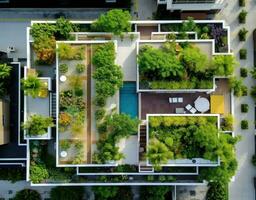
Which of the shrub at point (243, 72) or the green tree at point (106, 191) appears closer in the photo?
the green tree at point (106, 191)

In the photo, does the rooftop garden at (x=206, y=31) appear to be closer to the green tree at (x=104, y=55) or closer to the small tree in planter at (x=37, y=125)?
the green tree at (x=104, y=55)

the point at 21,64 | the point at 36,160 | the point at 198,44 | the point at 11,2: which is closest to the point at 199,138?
the point at 198,44

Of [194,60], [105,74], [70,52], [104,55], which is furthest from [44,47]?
[194,60]

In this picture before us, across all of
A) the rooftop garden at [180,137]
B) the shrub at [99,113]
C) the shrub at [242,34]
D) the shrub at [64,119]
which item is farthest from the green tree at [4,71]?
the shrub at [242,34]

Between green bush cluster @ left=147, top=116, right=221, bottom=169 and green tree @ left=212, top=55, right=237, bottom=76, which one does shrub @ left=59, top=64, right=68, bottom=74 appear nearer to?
green bush cluster @ left=147, top=116, right=221, bottom=169

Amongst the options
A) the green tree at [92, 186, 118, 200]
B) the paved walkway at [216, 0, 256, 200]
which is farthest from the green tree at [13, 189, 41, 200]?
the paved walkway at [216, 0, 256, 200]

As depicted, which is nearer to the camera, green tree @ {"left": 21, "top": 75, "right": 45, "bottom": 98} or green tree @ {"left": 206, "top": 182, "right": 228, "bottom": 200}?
green tree @ {"left": 21, "top": 75, "right": 45, "bottom": 98}

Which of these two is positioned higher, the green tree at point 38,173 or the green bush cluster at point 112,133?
the green bush cluster at point 112,133
